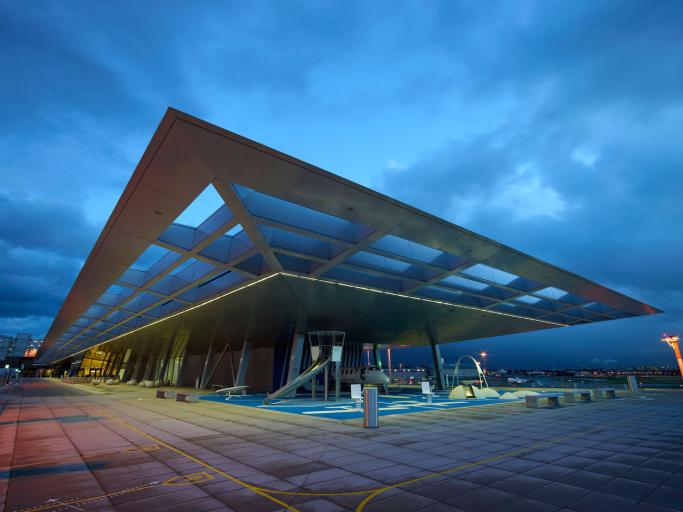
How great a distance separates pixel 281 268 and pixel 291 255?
2.06 meters

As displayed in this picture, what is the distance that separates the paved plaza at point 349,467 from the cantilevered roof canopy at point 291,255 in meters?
7.52

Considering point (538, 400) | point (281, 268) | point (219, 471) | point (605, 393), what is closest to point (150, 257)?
point (281, 268)

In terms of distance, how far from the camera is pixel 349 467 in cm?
669

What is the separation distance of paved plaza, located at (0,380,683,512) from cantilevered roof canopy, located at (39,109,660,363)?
7516 millimetres

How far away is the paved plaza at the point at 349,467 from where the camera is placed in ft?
16.1

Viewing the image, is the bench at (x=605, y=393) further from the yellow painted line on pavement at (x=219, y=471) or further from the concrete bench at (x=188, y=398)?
the concrete bench at (x=188, y=398)

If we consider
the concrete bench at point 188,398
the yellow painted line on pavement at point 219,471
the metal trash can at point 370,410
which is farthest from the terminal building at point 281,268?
the yellow painted line on pavement at point 219,471

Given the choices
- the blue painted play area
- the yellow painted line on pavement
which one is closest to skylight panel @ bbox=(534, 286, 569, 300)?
the blue painted play area

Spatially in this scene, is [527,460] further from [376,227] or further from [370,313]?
[370,313]

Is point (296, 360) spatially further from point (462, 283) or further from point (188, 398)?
point (462, 283)

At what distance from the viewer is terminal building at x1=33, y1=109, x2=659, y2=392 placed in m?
10.3

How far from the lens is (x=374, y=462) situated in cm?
707

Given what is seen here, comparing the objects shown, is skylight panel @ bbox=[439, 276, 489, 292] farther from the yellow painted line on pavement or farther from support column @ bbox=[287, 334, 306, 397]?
the yellow painted line on pavement

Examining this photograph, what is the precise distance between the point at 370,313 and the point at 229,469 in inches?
879
